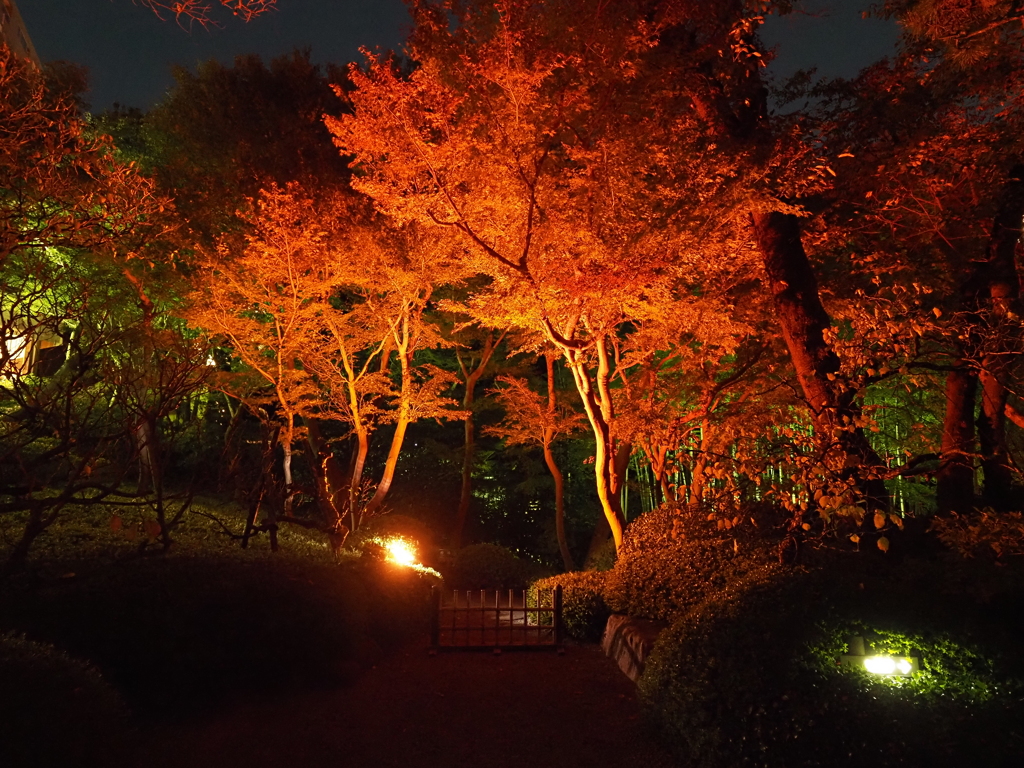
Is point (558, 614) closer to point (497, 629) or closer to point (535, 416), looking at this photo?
point (497, 629)

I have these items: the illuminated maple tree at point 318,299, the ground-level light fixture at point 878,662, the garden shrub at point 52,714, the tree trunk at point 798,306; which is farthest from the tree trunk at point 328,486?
the ground-level light fixture at point 878,662

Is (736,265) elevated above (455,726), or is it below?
above

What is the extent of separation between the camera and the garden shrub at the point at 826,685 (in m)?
3.75

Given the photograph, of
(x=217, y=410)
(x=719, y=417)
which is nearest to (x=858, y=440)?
(x=719, y=417)

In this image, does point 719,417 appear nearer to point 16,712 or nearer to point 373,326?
point 373,326

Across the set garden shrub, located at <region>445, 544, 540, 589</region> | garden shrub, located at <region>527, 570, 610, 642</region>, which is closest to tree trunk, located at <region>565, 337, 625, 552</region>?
garden shrub, located at <region>527, 570, 610, 642</region>

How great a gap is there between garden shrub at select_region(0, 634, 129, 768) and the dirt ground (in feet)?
3.42

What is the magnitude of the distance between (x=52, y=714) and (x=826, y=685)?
4306 mm

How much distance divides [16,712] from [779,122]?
28.3 feet

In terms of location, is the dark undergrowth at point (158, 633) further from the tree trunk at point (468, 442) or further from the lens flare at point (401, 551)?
the tree trunk at point (468, 442)

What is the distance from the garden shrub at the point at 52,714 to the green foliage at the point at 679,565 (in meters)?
4.46

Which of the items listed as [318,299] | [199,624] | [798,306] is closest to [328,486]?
[318,299]

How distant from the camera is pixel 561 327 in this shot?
911 centimetres

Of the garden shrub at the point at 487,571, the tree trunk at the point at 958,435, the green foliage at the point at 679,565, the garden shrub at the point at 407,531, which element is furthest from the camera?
the garden shrub at the point at 407,531
